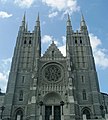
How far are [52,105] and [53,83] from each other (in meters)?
4.73

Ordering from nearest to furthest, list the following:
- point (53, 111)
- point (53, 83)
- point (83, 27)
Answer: point (53, 111) → point (53, 83) → point (83, 27)

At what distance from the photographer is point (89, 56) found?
4909 cm

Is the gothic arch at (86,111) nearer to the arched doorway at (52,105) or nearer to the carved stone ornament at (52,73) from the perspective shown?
the arched doorway at (52,105)

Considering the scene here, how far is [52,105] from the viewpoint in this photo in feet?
138

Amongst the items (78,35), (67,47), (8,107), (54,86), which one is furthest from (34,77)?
(78,35)

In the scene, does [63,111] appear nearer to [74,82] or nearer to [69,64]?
[74,82]

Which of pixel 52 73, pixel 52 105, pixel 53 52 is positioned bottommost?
pixel 52 105

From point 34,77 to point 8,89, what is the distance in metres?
6.25

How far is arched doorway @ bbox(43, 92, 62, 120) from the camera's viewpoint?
41.3 meters

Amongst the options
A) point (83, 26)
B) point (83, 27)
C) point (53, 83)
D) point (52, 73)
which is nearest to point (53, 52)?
point (52, 73)

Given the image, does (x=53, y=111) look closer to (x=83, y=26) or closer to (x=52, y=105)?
(x=52, y=105)

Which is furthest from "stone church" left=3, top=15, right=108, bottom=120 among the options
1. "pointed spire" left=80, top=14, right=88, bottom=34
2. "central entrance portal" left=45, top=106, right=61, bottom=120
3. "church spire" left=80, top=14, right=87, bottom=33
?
"church spire" left=80, top=14, right=87, bottom=33

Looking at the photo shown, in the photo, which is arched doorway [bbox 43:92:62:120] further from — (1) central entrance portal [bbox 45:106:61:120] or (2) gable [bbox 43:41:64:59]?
(2) gable [bbox 43:41:64:59]


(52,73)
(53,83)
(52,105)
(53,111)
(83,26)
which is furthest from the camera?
(83,26)
